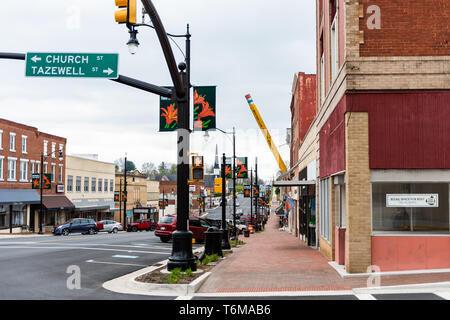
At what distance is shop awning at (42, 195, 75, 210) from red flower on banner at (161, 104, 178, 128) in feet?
130

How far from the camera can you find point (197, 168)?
44.4 feet

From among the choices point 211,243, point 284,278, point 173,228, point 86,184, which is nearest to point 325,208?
point 211,243

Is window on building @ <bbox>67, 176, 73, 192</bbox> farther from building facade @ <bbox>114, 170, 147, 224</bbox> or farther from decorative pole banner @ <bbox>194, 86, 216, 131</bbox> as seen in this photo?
decorative pole banner @ <bbox>194, 86, 216, 131</bbox>

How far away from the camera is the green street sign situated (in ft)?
37.5

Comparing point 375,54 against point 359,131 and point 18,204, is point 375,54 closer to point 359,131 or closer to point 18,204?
point 359,131

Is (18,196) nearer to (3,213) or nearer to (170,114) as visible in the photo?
(3,213)

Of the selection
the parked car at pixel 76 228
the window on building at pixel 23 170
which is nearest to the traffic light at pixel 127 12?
the parked car at pixel 76 228

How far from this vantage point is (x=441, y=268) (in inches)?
480

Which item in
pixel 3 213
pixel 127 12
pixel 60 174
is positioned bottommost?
pixel 3 213

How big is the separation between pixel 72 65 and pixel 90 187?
177 ft

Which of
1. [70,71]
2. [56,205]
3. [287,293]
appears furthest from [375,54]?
[56,205]

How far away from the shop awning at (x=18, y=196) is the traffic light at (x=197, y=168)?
3617cm
